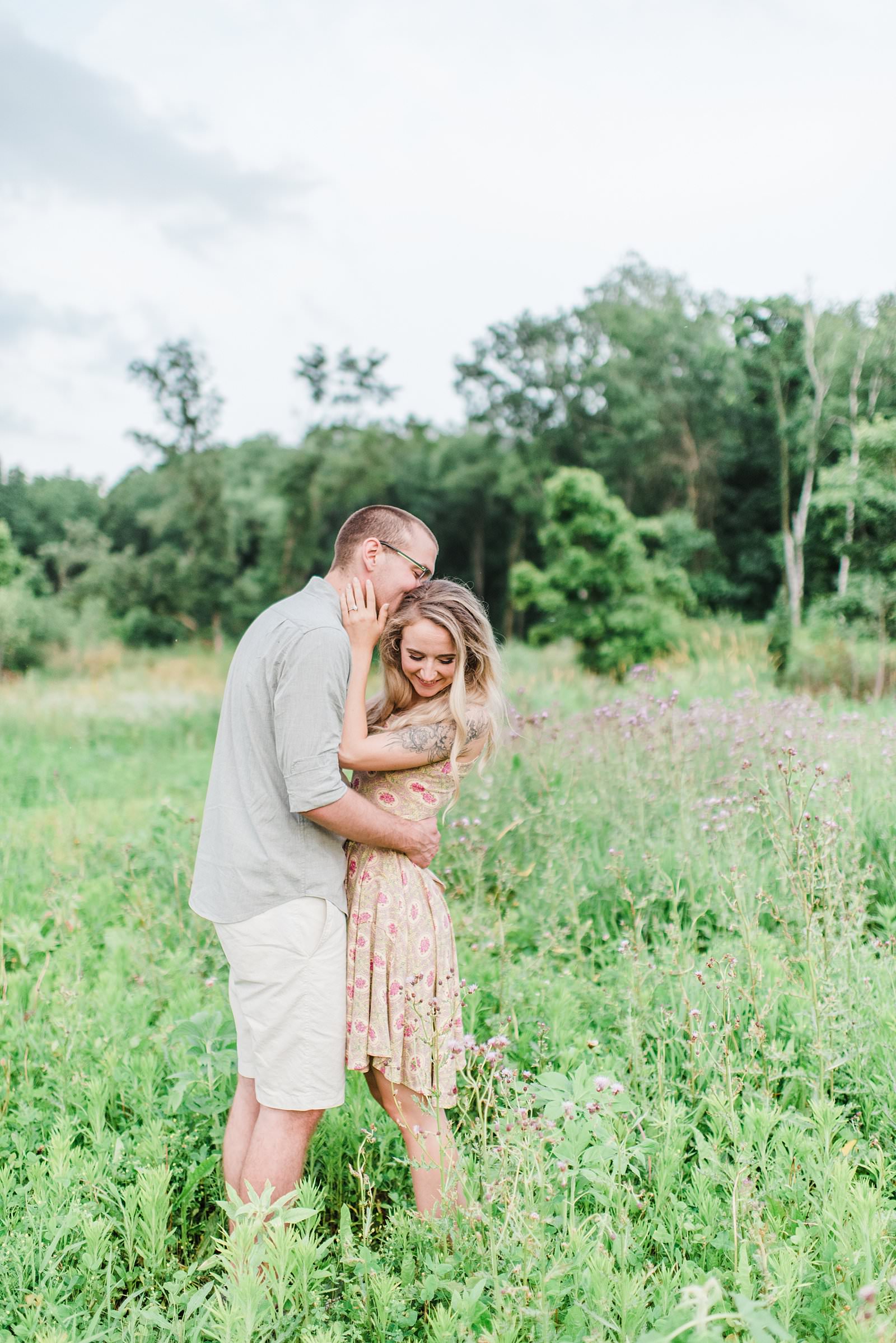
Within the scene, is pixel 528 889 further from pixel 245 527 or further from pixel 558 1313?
pixel 245 527

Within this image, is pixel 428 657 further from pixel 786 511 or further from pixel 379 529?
pixel 786 511

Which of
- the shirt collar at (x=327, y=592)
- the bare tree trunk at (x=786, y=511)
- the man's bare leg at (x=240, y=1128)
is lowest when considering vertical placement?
the man's bare leg at (x=240, y=1128)

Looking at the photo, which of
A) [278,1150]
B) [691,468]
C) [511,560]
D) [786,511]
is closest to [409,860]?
[278,1150]

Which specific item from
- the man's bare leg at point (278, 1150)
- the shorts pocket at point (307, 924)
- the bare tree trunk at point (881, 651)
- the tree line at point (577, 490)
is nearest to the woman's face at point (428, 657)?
the shorts pocket at point (307, 924)

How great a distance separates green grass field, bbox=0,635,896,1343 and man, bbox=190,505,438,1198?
255 mm

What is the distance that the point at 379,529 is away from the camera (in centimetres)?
263

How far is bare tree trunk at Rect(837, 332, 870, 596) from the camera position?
2116 cm

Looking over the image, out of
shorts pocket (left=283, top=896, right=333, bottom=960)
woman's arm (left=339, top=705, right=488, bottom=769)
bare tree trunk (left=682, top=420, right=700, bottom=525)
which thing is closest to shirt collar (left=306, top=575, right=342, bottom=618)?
woman's arm (left=339, top=705, right=488, bottom=769)

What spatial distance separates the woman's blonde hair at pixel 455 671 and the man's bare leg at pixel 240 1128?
3.61 ft

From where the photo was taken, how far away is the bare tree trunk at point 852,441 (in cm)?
2116

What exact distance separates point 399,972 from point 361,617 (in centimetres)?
100

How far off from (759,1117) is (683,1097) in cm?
52

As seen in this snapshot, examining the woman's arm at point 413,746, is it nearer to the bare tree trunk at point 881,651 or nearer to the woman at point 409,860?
the woman at point 409,860

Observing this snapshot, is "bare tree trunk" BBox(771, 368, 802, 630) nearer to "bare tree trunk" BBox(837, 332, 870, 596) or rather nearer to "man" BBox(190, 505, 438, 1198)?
"bare tree trunk" BBox(837, 332, 870, 596)
